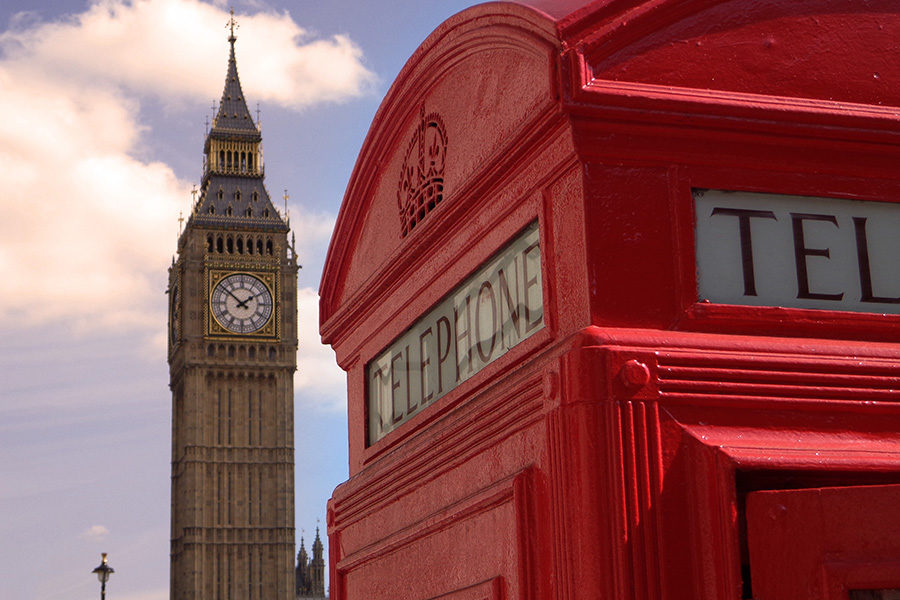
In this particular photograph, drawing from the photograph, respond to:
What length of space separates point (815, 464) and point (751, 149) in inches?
26.1

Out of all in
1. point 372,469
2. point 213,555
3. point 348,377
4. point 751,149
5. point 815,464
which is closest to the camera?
point 815,464

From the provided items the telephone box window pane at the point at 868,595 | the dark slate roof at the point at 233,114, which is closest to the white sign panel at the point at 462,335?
the telephone box window pane at the point at 868,595

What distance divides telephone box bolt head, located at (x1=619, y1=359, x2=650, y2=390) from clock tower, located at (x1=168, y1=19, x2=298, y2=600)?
63896 mm

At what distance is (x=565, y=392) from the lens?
2.63m

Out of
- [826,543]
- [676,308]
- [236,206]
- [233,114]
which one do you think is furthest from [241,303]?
[826,543]

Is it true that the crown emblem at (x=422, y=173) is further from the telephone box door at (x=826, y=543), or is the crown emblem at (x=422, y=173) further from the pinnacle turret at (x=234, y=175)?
the pinnacle turret at (x=234, y=175)

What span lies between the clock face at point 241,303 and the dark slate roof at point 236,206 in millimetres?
2940

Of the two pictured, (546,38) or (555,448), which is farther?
(546,38)

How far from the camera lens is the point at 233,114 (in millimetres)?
71500

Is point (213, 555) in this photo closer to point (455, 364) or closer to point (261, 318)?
point (261, 318)

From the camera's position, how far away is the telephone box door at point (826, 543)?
2445 millimetres

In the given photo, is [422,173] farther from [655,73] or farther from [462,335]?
[655,73]

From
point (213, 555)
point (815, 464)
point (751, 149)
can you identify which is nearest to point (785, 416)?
point (815, 464)

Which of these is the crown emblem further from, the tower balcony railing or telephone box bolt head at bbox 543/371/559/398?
the tower balcony railing
